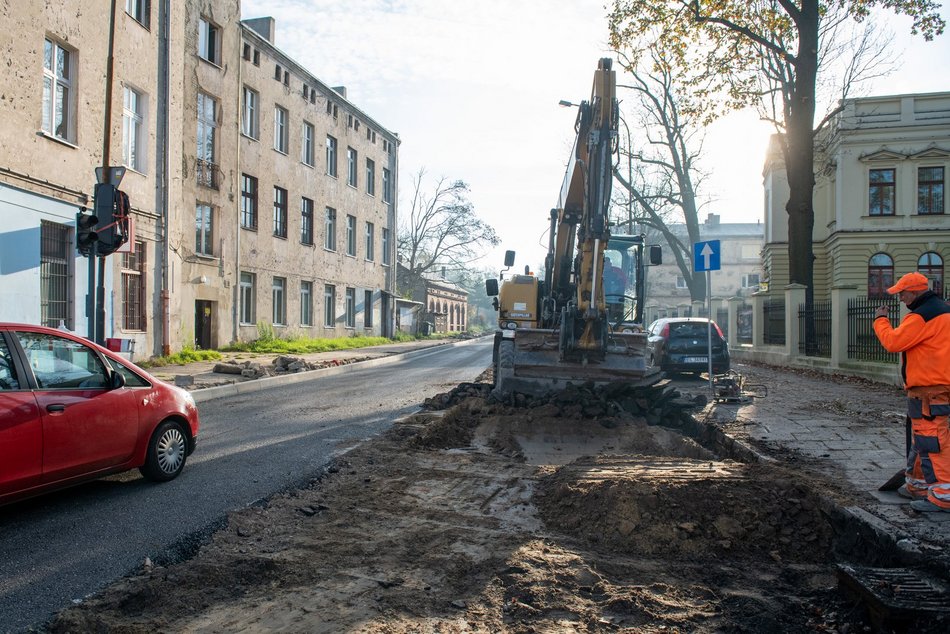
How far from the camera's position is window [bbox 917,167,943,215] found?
114 feet

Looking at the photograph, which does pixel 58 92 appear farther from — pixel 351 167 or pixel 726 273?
pixel 726 273

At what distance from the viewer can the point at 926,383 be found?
5031mm

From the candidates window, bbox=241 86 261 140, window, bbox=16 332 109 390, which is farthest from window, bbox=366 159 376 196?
window, bbox=16 332 109 390

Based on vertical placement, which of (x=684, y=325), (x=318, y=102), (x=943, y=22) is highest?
(x=318, y=102)

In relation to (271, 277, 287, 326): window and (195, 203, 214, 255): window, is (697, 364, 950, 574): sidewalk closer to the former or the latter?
(195, 203, 214, 255): window

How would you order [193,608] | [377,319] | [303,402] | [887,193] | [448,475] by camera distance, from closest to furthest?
[193,608] → [448,475] → [303,402] → [887,193] → [377,319]

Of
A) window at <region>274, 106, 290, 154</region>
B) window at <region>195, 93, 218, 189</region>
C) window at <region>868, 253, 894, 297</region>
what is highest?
window at <region>274, 106, 290, 154</region>

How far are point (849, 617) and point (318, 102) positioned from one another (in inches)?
1254

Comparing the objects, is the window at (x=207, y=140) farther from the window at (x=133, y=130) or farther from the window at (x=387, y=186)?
the window at (x=387, y=186)

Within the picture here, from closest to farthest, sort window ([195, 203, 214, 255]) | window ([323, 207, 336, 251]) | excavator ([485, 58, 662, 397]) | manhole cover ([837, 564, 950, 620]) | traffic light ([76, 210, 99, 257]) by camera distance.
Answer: manhole cover ([837, 564, 950, 620])
excavator ([485, 58, 662, 397])
traffic light ([76, 210, 99, 257])
window ([195, 203, 214, 255])
window ([323, 207, 336, 251])

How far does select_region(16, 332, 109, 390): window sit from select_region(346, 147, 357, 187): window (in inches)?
1208

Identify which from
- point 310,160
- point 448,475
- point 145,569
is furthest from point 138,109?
point 145,569

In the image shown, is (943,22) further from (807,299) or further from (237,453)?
(237,453)

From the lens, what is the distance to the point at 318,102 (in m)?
31.8
